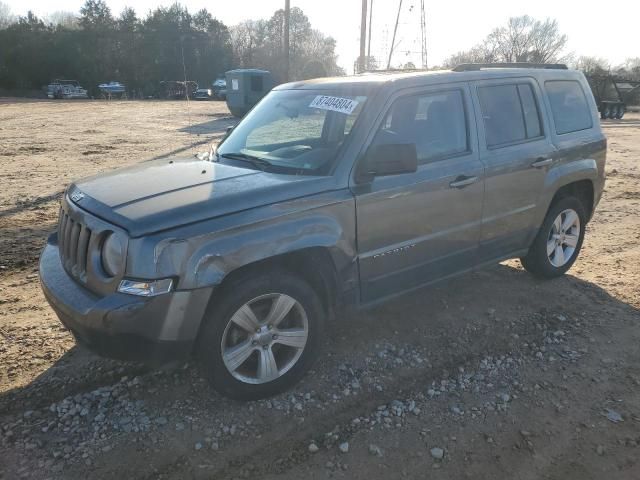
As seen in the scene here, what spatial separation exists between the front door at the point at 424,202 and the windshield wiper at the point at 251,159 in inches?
26.7

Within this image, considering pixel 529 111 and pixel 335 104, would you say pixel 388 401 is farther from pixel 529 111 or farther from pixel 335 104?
pixel 529 111

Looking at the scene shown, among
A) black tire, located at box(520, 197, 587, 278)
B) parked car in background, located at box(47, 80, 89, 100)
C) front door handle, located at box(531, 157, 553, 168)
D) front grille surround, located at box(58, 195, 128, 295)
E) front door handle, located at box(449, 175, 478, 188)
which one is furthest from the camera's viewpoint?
parked car in background, located at box(47, 80, 89, 100)

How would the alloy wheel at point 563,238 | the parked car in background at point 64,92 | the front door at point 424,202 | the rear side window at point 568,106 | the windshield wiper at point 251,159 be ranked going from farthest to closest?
1. the parked car in background at point 64,92
2. the alloy wheel at point 563,238
3. the rear side window at point 568,106
4. the windshield wiper at point 251,159
5. the front door at point 424,202

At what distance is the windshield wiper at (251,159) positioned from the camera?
3639 mm

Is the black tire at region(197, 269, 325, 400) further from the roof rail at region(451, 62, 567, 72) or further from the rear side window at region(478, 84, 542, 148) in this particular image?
the roof rail at region(451, 62, 567, 72)

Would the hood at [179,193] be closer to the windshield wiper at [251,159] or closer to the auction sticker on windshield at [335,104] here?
the windshield wiper at [251,159]

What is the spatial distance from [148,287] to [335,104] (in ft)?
6.20

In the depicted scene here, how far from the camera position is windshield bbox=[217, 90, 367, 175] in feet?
11.7

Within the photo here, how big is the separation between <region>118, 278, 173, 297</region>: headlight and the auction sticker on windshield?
1.74m

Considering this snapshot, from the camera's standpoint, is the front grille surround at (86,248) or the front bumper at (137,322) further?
the front grille surround at (86,248)

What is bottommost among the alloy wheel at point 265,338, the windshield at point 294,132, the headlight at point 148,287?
the alloy wheel at point 265,338

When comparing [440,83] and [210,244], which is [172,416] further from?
[440,83]

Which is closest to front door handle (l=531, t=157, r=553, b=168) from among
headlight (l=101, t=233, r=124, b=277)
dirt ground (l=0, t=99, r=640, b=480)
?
Answer: dirt ground (l=0, t=99, r=640, b=480)

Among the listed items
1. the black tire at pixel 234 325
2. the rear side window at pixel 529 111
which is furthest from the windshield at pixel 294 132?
the rear side window at pixel 529 111
